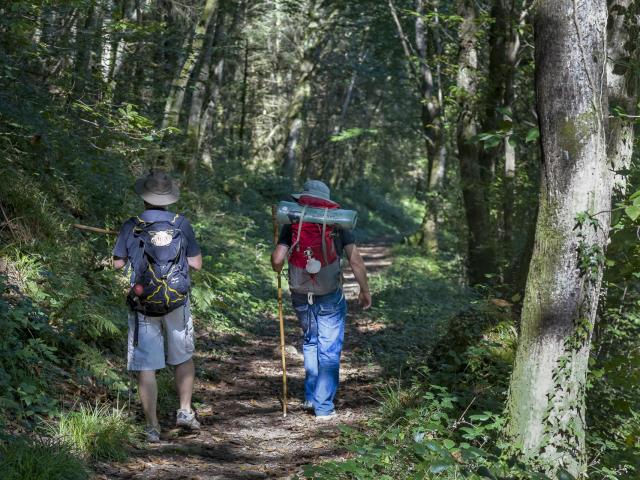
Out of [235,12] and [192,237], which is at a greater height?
[235,12]

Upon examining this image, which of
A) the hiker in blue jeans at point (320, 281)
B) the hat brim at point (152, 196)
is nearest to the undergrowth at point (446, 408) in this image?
the hiker in blue jeans at point (320, 281)

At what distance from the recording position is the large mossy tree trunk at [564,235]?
439 cm

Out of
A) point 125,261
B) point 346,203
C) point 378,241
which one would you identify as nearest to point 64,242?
point 125,261

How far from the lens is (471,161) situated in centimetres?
1272

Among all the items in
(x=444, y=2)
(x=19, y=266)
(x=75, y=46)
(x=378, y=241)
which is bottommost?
(x=378, y=241)

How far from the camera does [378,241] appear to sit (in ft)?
104

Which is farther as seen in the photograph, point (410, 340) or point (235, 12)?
point (235, 12)

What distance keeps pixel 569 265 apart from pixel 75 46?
22.8 ft

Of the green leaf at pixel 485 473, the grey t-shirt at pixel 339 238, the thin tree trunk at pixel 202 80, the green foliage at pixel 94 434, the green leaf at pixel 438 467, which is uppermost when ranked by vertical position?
the thin tree trunk at pixel 202 80

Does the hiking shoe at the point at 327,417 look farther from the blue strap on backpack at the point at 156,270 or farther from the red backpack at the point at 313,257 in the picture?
the blue strap on backpack at the point at 156,270

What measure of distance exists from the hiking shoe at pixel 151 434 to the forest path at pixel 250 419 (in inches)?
3.5

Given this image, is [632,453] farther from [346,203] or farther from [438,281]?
[346,203]

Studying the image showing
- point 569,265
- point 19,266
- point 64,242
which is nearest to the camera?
point 569,265

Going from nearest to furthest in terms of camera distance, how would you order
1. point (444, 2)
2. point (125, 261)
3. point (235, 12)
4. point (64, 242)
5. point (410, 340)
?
point (125, 261), point (64, 242), point (410, 340), point (444, 2), point (235, 12)
